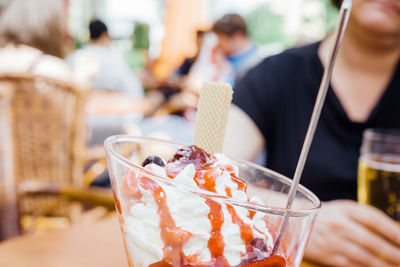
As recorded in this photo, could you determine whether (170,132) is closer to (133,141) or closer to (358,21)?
(358,21)

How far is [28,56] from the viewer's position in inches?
88.3

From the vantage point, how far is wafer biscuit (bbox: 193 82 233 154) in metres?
0.52

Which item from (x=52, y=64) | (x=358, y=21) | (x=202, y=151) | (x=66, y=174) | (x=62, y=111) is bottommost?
A: (x=66, y=174)

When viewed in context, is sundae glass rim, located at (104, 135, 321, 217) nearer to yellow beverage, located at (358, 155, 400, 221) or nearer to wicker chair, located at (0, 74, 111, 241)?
yellow beverage, located at (358, 155, 400, 221)

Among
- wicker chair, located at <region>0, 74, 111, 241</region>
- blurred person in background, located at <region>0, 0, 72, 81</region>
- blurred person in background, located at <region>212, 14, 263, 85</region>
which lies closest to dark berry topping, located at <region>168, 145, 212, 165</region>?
wicker chair, located at <region>0, 74, 111, 241</region>

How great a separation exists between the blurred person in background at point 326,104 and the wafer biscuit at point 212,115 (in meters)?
0.79

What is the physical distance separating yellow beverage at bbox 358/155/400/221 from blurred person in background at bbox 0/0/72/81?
178 cm

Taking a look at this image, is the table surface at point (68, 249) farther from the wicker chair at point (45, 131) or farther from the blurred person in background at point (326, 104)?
the wicker chair at point (45, 131)

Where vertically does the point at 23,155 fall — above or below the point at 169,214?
below

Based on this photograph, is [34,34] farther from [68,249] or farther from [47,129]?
[68,249]

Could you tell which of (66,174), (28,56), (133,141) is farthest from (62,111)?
(133,141)

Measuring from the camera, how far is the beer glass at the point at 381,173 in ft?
3.13

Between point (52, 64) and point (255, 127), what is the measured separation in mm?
1409

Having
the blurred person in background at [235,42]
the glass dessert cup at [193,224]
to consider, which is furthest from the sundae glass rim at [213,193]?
the blurred person in background at [235,42]
